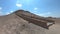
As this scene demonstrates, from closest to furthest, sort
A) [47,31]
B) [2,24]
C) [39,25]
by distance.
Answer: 1. [47,31]
2. [39,25]
3. [2,24]

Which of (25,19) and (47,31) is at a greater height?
(25,19)

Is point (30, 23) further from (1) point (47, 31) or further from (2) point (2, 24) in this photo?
(2) point (2, 24)

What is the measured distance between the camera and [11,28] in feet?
7.39

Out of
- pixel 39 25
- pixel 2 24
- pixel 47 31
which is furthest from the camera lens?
pixel 2 24

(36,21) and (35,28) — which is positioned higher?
(36,21)

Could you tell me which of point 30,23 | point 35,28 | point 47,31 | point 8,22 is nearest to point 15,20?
point 8,22

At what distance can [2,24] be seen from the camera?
2.44m

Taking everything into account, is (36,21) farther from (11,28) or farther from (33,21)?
(11,28)

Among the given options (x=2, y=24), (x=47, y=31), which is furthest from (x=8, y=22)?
(x=47, y=31)

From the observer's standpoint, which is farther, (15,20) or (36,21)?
(15,20)

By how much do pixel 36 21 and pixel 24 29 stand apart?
30cm

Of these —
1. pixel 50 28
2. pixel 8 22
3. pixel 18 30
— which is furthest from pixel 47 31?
pixel 8 22

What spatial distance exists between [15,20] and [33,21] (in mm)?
440

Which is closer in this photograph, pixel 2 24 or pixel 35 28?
pixel 35 28
